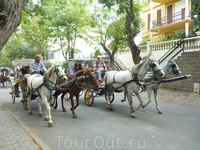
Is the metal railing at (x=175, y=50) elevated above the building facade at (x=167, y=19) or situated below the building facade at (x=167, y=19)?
below

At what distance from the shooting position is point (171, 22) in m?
24.2

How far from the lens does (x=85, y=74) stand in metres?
7.75

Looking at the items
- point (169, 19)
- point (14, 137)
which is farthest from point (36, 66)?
point (169, 19)

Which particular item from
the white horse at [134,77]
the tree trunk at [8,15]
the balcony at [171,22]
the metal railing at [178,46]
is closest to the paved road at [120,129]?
the white horse at [134,77]

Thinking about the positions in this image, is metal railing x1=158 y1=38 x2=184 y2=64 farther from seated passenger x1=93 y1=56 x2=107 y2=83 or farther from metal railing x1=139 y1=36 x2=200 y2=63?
seated passenger x1=93 y1=56 x2=107 y2=83

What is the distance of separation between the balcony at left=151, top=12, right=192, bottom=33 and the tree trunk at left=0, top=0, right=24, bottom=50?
20.9 metres

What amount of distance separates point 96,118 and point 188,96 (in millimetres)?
6670

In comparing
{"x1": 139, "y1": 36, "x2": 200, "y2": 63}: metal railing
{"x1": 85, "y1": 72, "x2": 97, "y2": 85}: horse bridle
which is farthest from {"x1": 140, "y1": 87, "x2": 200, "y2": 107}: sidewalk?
{"x1": 85, "y1": 72, "x2": 97, "y2": 85}: horse bridle

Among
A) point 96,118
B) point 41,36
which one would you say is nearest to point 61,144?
point 96,118

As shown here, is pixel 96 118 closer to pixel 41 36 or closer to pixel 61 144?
pixel 61 144

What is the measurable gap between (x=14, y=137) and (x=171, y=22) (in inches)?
908

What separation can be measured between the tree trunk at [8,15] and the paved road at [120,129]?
2.73 metres

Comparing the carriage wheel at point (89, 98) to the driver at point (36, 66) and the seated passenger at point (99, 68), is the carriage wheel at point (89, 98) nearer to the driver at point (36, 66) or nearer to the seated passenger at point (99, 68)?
the seated passenger at point (99, 68)

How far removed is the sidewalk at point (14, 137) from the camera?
4703mm
